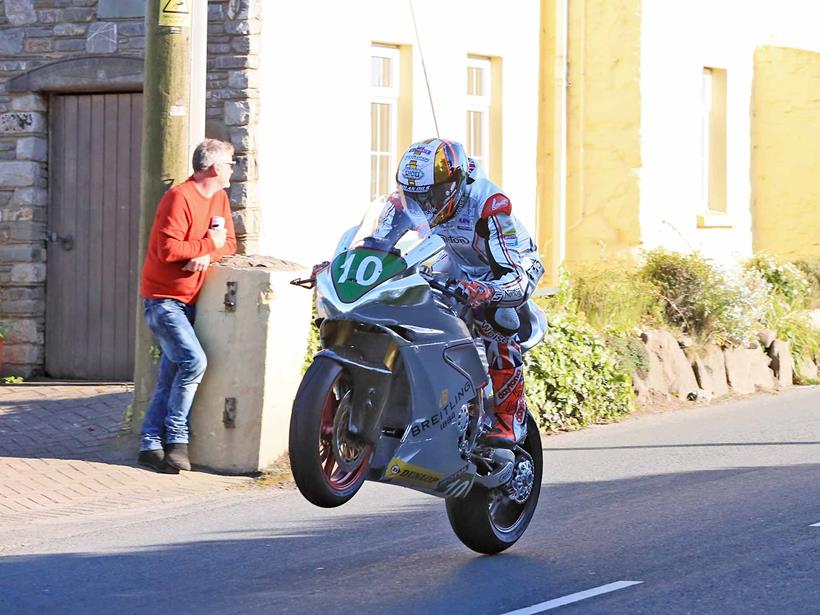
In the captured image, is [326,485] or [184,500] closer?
[326,485]

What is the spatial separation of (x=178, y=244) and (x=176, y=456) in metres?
1.36

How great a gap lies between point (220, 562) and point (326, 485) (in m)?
1.54

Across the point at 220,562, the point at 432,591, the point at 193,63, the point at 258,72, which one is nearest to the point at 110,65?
the point at 258,72

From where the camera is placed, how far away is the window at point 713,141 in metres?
19.5

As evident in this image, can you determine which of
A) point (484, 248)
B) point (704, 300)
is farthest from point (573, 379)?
point (484, 248)

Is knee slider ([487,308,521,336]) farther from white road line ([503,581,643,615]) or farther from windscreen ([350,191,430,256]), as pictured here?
white road line ([503,581,643,615])

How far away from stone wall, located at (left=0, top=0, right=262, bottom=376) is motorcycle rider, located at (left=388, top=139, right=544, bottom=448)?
5.79m

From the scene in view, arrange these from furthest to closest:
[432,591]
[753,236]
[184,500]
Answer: [753,236]
[184,500]
[432,591]

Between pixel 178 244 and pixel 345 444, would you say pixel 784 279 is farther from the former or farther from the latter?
pixel 345 444

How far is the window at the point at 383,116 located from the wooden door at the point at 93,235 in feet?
8.69

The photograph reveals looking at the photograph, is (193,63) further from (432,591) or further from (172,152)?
(432,591)

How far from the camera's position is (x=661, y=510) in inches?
330

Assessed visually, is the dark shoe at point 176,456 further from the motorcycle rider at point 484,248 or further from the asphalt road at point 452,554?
the motorcycle rider at point 484,248

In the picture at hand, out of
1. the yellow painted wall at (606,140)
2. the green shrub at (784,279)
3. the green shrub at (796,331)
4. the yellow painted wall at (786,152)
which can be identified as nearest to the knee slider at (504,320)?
the green shrub at (796,331)
